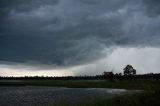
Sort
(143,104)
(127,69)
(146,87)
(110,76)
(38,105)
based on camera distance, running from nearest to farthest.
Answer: (143,104)
(146,87)
(38,105)
(110,76)
(127,69)

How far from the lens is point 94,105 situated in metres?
26.8

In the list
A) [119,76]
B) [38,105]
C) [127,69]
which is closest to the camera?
[38,105]

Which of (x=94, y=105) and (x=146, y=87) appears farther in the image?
(x=146, y=87)

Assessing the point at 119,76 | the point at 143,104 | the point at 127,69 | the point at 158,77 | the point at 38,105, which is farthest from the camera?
the point at 127,69

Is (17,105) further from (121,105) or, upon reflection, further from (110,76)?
(110,76)

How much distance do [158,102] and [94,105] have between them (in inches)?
274

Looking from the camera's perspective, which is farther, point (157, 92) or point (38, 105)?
point (38, 105)

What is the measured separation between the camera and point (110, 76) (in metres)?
144

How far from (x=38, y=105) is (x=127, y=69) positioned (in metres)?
137

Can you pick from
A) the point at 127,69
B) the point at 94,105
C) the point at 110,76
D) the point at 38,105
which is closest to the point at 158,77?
the point at 110,76

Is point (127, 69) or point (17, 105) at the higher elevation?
point (127, 69)

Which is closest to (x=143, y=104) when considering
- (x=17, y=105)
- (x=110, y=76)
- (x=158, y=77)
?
(x=17, y=105)

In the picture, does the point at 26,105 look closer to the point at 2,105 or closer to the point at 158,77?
the point at 2,105

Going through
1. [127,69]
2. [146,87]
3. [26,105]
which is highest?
[127,69]
